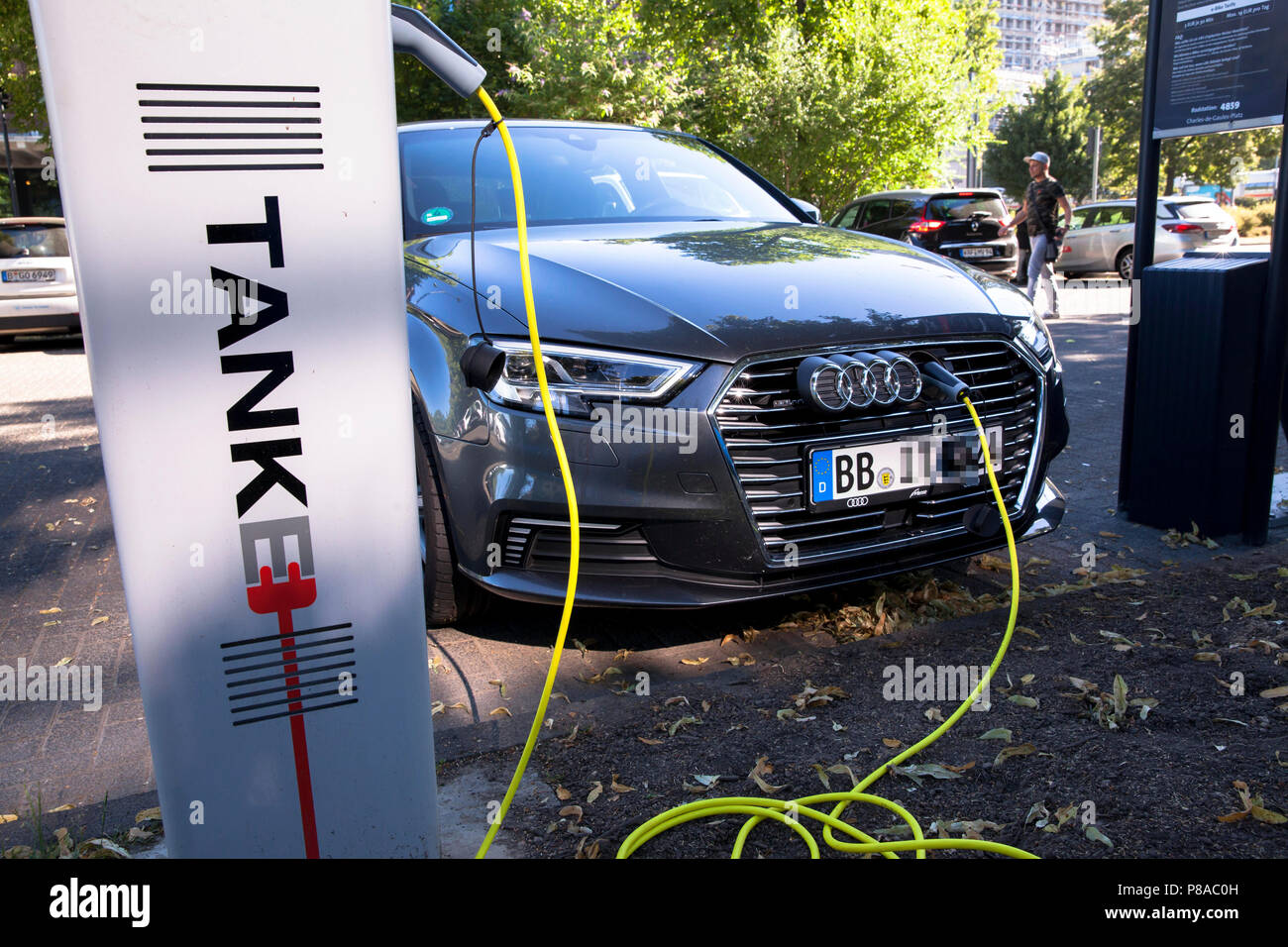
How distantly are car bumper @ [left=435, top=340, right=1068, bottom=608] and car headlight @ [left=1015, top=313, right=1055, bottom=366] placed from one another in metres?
0.79

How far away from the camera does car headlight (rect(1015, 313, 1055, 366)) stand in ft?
10.9

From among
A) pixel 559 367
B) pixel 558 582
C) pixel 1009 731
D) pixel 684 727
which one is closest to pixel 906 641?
pixel 1009 731

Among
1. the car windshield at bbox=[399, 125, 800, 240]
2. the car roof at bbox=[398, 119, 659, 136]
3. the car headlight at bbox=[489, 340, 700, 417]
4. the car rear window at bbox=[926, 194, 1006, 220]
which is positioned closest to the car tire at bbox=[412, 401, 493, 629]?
the car headlight at bbox=[489, 340, 700, 417]

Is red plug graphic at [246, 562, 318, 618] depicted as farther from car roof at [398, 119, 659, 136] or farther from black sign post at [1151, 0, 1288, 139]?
black sign post at [1151, 0, 1288, 139]

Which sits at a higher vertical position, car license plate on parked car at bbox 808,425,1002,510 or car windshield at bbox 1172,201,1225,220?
car windshield at bbox 1172,201,1225,220

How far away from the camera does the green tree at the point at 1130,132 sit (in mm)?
40719

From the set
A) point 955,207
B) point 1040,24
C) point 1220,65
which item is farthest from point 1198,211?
point 1040,24

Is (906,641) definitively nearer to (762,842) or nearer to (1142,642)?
(1142,642)

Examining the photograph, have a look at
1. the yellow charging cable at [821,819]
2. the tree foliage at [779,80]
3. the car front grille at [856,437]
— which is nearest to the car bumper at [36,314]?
the tree foliage at [779,80]

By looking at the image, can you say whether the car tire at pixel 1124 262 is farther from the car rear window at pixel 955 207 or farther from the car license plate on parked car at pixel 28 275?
the car license plate on parked car at pixel 28 275

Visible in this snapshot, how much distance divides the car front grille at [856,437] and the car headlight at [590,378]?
6.4 inches

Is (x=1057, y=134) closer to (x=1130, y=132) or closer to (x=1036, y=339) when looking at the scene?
(x=1130, y=132)
